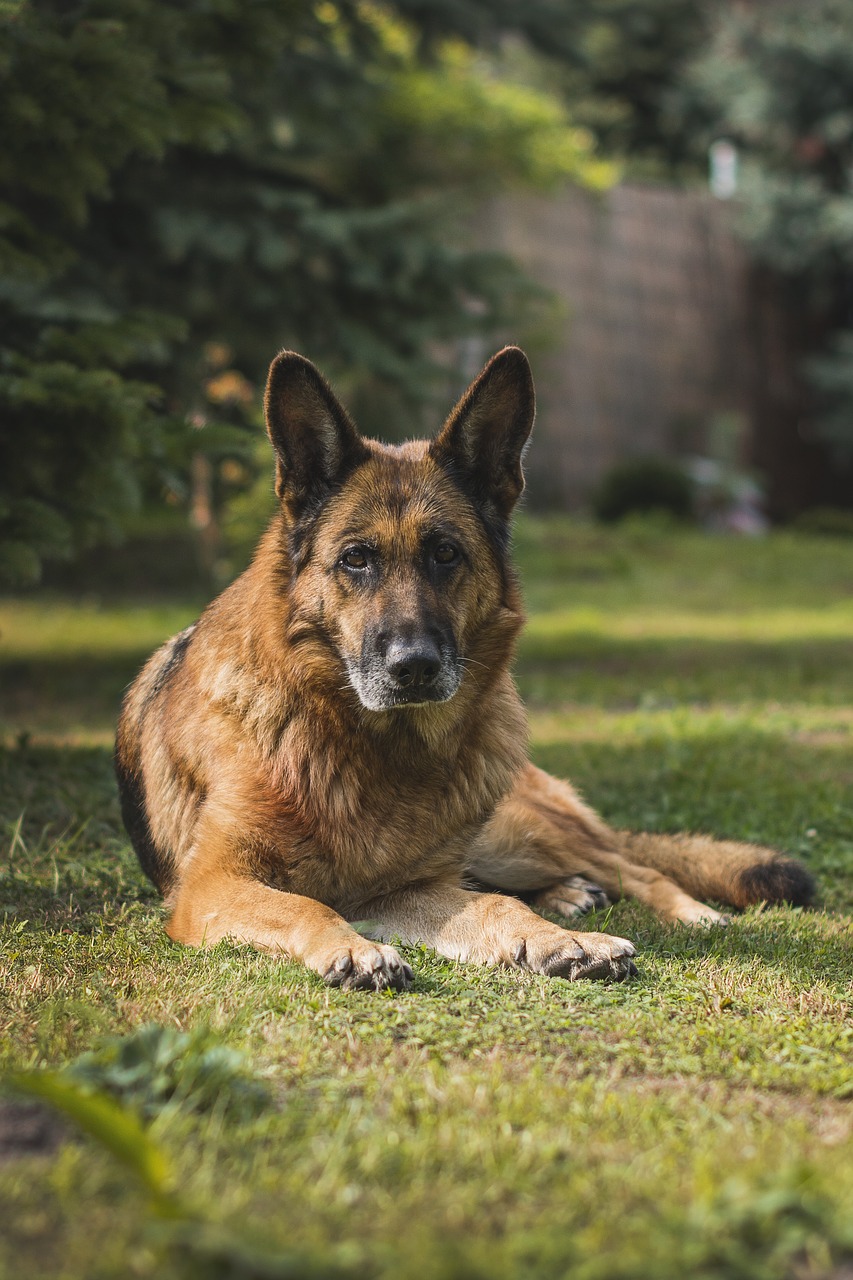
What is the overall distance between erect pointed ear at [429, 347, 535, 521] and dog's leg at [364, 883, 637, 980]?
1.28m

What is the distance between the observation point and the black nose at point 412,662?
12.0 ft

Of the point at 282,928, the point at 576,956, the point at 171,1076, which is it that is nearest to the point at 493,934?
the point at 576,956

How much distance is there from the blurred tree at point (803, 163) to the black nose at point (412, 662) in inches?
680

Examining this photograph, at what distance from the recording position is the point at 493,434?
417 cm

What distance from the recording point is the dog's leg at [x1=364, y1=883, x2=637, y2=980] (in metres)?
3.50

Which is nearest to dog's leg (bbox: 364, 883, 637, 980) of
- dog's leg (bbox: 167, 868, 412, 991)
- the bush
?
dog's leg (bbox: 167, 868, 412, 991)

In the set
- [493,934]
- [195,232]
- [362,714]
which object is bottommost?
[493,934]

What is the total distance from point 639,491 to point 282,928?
1473 cm

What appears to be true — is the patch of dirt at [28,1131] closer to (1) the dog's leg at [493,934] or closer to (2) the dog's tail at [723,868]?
(1) the dog's leg at [493,934]

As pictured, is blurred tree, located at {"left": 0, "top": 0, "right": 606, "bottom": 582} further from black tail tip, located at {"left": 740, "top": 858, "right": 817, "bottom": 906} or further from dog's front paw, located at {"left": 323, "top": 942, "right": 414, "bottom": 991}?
black tail tip, located at {"left": 740, "top": 858, "right": 817, "bottom": 906}

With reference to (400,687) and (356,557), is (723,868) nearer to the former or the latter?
(400,687)

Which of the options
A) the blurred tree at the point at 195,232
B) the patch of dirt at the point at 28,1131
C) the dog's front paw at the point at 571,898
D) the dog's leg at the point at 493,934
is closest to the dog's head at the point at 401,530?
the dog's leg at the point at 493,934

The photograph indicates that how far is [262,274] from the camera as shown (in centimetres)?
909

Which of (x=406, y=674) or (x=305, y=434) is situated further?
(x=305, y=434)
